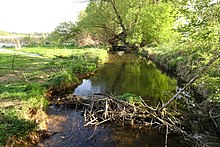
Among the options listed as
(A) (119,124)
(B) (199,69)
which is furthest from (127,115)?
(B) (199,69)

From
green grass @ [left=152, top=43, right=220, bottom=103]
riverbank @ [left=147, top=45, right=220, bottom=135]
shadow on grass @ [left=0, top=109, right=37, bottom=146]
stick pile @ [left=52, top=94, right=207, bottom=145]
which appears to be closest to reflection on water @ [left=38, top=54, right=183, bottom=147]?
stick pile @ [left=52, top=94, right=207, bottom=145]

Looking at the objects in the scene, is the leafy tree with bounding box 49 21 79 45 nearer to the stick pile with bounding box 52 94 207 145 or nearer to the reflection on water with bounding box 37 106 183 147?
the stick pile with bounding box 52 94 207 145

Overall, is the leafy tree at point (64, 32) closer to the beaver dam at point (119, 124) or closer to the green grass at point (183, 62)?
the green grass at point (183, 62)

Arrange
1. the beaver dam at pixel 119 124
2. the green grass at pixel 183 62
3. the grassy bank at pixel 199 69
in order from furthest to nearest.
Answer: the green grass at pixel 183 62
the beaver dam at pixel 119 124
the grassy bank at pixel 199 69

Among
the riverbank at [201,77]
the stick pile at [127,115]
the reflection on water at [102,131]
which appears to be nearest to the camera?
the riverbank at [201,77]

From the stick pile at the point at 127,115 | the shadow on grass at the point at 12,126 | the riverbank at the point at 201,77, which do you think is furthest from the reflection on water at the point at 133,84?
the shadow on grass at the point at 12,126

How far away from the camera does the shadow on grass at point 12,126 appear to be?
9992 millimetres

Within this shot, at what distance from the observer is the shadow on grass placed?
9992mm

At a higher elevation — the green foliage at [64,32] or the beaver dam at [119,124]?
the green foliage at [64,32]

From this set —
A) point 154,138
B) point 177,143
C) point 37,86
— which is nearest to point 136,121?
point 154,138

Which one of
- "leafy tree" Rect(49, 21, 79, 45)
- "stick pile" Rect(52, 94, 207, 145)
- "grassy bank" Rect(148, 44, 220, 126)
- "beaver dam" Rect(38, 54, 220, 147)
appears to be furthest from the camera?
"leafy tree" Rect(49, 21, 79, 45)

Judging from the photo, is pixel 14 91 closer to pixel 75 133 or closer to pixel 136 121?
pixel 75 133

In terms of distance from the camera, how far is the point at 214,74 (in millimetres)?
14953

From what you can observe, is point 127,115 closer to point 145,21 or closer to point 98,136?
point 98,136
